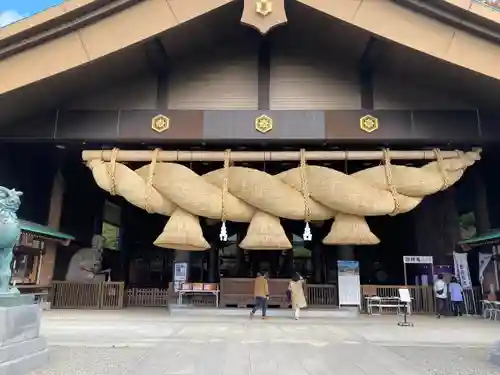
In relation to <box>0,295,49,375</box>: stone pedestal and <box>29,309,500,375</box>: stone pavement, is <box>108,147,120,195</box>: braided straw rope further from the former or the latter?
<box>0,295,49,375</box>: stone pedestal

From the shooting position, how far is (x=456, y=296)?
1203 cm

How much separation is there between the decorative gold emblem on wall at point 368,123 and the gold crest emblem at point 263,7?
3.45m

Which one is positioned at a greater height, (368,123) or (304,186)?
(368,123)

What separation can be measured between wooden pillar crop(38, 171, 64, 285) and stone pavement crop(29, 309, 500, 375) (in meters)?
4.87

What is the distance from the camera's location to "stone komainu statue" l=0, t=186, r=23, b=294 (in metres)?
4.51

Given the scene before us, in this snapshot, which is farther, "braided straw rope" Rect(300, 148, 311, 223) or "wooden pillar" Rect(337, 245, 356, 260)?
"wooden pillar" Rect(337, 245, 356, 260)

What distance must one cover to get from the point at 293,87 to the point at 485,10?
14.2ft

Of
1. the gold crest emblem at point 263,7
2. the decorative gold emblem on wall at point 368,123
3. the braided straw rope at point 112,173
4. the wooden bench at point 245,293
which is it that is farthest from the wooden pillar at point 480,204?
the braided straw rope at point 112,173

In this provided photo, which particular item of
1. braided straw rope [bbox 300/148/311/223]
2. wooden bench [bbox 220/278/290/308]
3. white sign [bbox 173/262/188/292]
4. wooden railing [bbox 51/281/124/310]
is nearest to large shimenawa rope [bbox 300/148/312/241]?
braided straw rope [bbox 300/148/311/223]

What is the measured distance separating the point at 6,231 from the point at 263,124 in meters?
6.32

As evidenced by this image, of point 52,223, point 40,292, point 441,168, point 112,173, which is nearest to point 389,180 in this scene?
point 441,168

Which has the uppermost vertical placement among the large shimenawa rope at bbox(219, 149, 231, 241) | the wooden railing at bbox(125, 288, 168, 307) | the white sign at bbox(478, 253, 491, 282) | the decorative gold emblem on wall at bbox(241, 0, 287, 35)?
the decorative gold emblem on wall at bbox(241, 0, 287, 35)

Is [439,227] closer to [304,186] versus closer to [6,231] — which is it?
[304,186]

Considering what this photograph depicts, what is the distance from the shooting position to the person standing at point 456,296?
39.5 feet
